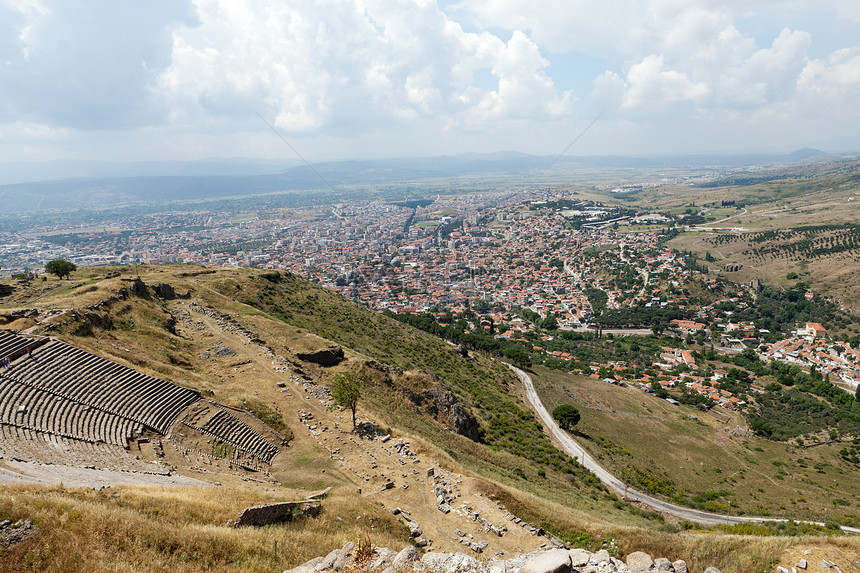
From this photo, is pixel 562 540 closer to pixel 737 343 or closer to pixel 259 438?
pixel 259 438

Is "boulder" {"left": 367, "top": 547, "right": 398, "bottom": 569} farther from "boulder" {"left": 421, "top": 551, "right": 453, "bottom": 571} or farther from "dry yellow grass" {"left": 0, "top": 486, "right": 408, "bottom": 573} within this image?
"dry yellow grass" {"left": 0, "top": 486, "right": 408, "bottom": 573}

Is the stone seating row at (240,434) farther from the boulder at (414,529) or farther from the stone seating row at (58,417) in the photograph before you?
the boulder at (414,529)

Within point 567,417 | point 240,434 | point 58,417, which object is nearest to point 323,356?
point 240,434

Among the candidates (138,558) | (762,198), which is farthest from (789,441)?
(762,198)

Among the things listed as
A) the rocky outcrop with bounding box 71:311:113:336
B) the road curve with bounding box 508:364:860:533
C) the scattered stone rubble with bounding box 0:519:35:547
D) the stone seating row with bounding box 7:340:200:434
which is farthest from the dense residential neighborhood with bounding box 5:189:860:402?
the scattered stone rubble with bounding box 0:519:35:547

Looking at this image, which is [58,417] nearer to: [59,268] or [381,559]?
[381,559]
